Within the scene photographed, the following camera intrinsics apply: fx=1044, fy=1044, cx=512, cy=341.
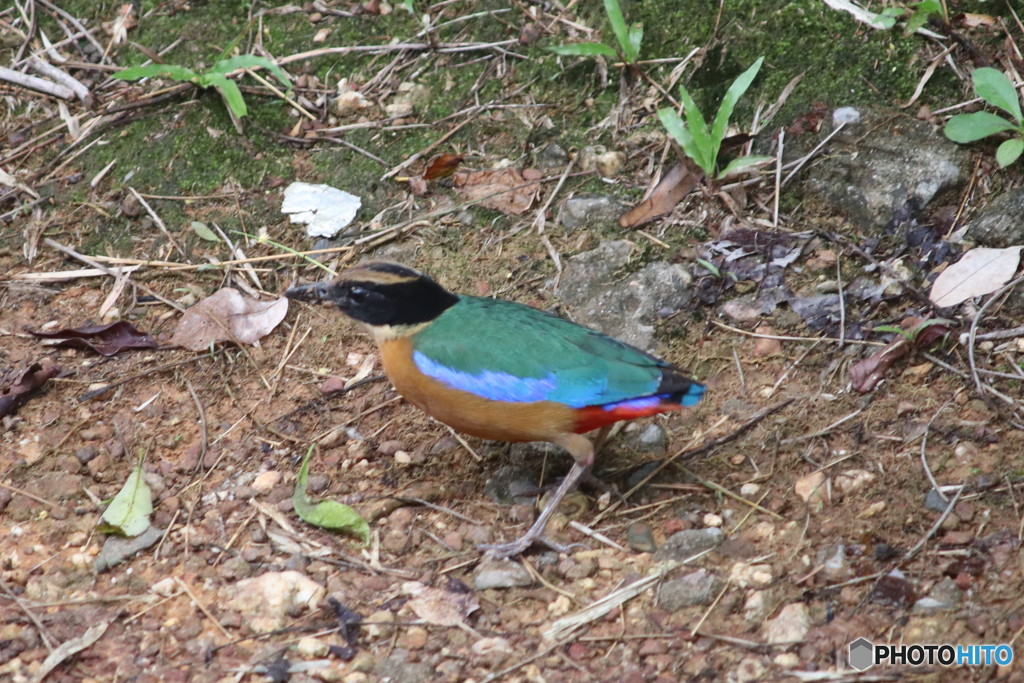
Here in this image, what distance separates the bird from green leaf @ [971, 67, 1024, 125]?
8.01 feet

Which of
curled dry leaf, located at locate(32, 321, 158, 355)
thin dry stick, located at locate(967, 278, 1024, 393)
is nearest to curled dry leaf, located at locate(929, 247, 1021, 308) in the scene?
thin dry stick, located at locate(967, 278, 1024, 393)

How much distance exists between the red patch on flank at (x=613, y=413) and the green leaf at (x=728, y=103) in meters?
1.93

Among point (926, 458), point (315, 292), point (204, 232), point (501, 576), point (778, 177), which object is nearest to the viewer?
point (501, 576)

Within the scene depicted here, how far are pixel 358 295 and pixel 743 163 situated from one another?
7.61 feet

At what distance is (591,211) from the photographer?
6207 mm

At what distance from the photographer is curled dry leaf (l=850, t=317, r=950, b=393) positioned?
5043 millimetres

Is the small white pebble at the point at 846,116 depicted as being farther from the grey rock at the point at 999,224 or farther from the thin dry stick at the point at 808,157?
the grey rock at the point at 999,224

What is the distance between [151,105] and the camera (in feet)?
22.9

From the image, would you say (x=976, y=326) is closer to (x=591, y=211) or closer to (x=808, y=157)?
(x=808, y=157)

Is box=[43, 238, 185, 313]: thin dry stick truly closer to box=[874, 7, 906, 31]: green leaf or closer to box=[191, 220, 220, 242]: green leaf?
box=[191, 220, 220, 242]: green leaf

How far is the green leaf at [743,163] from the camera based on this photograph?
231 inches

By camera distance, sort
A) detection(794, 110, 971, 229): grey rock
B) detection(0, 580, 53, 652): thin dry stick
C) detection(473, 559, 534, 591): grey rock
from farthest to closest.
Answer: detection(794, 110, 971, 229): grey rock
detection(473, 559, 534, 591): grey rock
detection(0, 580, 53, 652): thin dry stick

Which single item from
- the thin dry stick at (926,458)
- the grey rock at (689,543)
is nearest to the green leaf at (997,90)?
the thin dry stick at (926,458)

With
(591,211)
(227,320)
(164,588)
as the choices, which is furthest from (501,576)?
(591,211)
